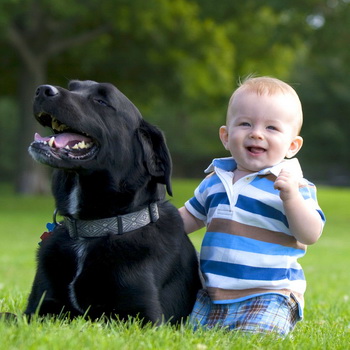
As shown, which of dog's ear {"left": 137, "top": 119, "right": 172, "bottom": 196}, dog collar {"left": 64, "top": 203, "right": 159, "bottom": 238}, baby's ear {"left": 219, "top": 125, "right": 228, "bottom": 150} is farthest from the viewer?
baby's ear {"left": 219, "top": 125, "right": 228, "bottom": 150}

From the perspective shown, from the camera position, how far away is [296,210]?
362 centimetres

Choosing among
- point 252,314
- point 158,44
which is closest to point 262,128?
point 252,314

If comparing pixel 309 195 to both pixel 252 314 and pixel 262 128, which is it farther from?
pixel 252 314

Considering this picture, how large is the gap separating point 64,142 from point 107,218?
50cm

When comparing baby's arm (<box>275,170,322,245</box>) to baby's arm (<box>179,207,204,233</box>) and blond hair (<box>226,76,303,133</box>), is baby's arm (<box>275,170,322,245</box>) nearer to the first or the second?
blond hair (<box>226,76,303,133</box>)

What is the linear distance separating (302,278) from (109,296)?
1217mm

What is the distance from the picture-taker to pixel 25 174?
26375 millimetres

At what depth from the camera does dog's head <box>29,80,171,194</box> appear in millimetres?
3594

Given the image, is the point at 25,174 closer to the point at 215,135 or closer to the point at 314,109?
the point at 215,135

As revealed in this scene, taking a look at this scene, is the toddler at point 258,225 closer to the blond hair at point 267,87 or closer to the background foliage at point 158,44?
the blond hair at point 267,87

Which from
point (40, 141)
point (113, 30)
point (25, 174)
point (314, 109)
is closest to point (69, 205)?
point (40, 141)

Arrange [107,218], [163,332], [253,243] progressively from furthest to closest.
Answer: [253,243]
[107,218]
[163,332]

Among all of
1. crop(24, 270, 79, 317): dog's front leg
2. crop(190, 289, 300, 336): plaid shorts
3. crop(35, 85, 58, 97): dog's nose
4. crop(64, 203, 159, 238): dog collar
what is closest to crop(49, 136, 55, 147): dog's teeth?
crop(35, 85, 58, 97): dog's nose

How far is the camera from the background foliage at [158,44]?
21.1 m
